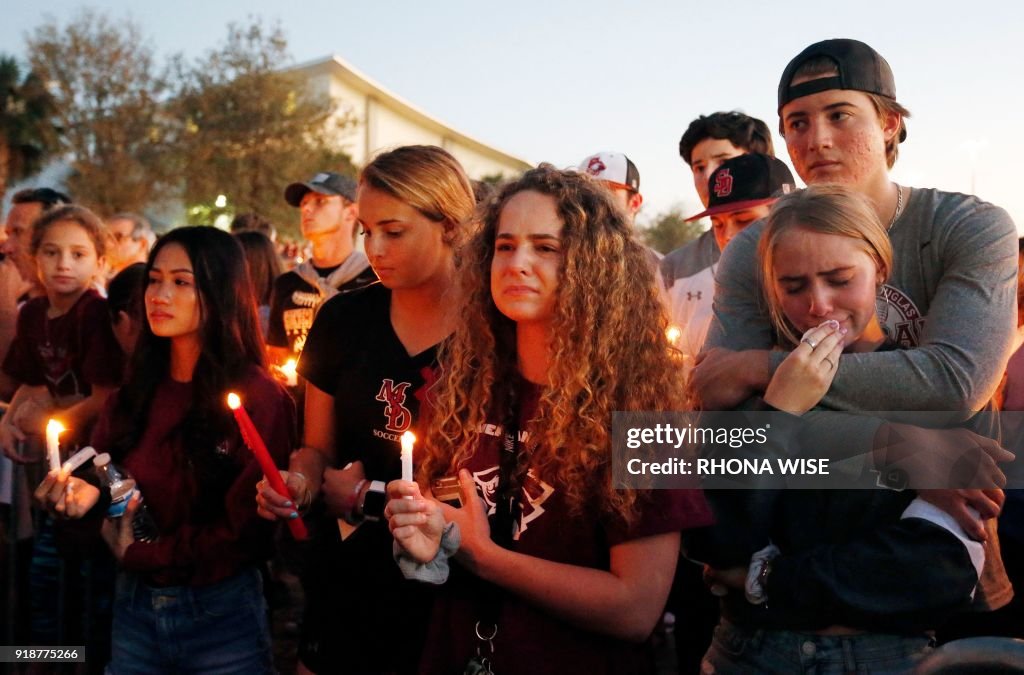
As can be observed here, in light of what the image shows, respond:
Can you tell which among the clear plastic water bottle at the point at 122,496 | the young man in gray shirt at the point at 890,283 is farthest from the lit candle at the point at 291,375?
the young man in gray shirt at the point at 890,283

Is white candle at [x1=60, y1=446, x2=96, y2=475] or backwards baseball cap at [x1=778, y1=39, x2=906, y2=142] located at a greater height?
backwards baseball cap at [x1=778, y1=39, x2=906, y2=142]

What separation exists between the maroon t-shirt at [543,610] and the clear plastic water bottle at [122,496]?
1.27m

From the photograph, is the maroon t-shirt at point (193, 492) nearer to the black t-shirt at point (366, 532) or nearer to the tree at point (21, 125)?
the black t-shirt at point (366, 532)

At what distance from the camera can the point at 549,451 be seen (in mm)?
2105

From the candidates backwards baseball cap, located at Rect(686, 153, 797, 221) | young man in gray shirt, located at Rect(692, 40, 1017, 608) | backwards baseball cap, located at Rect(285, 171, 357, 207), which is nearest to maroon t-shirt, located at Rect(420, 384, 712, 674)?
young man in gray shirt, located at Rect(692, 40, 1017, 608)

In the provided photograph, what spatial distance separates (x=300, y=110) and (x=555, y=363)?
28329mm

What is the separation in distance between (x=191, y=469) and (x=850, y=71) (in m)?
2.47

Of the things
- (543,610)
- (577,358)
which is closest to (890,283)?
(577,358)

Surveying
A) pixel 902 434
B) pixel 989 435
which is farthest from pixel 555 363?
pixel 989 435

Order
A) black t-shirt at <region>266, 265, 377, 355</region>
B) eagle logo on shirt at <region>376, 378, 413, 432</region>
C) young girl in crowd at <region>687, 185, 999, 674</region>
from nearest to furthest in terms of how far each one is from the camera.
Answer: young girl in crowd at <region>687, 185, 999, 674</region> < eagle logo on shirt at <region>376, 378, 413, 432</region> < black t-shirt at <region>266, 265, 377, 355</region>

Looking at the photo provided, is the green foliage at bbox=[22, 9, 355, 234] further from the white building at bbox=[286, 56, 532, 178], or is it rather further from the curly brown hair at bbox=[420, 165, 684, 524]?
the curly brown hair at bbox=[420, 165, 684, 524]

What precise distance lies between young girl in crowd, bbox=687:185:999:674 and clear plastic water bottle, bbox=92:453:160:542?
187 centimetres

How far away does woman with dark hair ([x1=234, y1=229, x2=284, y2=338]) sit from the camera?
5.65 m

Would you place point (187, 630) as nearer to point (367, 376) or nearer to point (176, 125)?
point (367, 376)
